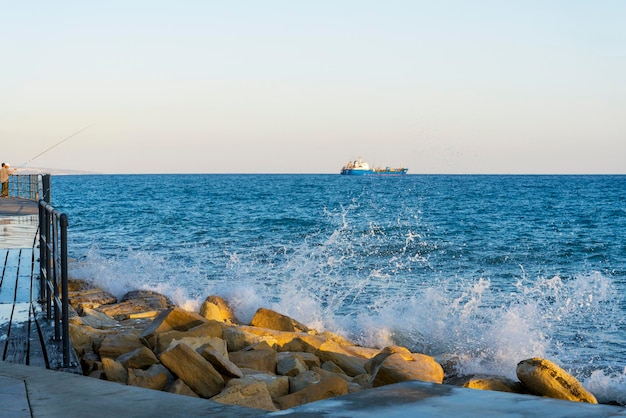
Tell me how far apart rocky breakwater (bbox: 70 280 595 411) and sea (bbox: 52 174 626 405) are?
2229 millimetres

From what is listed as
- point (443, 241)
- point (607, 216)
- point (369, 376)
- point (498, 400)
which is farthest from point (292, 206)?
point (498, 400)

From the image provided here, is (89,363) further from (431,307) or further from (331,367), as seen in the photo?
(431,307)

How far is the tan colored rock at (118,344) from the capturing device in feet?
21.8

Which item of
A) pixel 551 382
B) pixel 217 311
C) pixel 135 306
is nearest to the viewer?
pixel 551 382

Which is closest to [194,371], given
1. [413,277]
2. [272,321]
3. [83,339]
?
[83,339]

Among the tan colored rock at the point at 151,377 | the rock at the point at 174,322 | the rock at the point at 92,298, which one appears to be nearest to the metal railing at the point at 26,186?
the rock at the point at 92,298

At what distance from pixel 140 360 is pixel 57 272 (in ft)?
3.32

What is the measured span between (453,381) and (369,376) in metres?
2.03

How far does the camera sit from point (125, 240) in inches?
1077

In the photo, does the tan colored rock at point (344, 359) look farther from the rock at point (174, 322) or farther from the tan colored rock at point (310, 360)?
the rock at point (174, 322)

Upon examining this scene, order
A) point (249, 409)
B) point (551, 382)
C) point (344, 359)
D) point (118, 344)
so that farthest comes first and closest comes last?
1. point (344, 359)
2. point (118, 344)
3. point (551, 382)
4. point (249, 409)

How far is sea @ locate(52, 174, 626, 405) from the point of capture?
11000 mm

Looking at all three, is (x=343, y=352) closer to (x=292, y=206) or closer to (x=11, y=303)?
(x=11, y=303)

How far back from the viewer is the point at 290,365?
6812mm
